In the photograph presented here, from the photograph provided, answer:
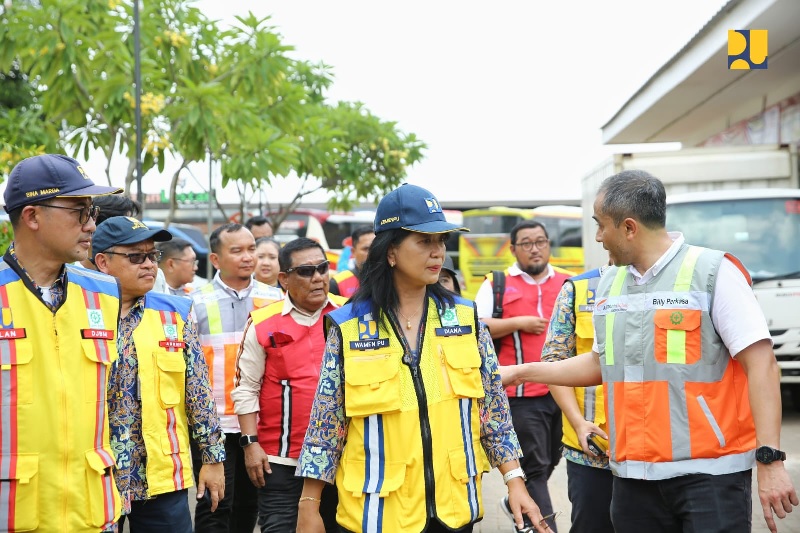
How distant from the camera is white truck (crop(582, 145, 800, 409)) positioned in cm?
1120

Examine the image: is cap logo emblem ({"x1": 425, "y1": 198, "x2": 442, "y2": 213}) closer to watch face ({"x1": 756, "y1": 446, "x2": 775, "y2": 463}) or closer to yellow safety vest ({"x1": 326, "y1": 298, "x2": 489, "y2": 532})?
yellow safety vest ({"x1": 326, "y1": 298, "x2": 489, "y2": 532})

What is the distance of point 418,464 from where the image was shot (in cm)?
358

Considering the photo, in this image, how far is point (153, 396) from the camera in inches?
176

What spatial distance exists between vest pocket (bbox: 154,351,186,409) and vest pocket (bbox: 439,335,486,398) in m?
1.44

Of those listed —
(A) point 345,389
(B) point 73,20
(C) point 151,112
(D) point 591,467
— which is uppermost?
(B) point 73,20

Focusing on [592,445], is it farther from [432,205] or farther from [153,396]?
[153,396]

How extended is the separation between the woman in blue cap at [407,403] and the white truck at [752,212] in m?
8.08

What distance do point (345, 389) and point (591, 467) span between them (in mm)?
1928

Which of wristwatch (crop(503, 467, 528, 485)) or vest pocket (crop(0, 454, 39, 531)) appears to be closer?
vest pocket (crop(0, 454, 39, 531))

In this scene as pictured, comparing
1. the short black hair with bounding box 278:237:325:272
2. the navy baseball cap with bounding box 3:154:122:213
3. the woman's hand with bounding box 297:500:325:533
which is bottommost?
the woman's hand with bounding box 297:500:325:533

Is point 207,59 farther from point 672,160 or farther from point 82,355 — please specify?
point 82,355

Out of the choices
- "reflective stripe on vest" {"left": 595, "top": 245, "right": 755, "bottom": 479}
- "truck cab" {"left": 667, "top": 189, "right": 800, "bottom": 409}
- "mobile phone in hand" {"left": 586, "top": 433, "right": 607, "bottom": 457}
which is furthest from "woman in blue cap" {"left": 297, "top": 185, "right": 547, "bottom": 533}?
"truck cab" {"left": 667, "top": 189, "right": 800, "bottom": 409}

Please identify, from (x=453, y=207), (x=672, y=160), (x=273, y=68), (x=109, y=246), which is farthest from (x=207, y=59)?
(x=453, y=207)

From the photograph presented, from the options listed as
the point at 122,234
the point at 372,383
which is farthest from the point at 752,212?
the point at 372,383
